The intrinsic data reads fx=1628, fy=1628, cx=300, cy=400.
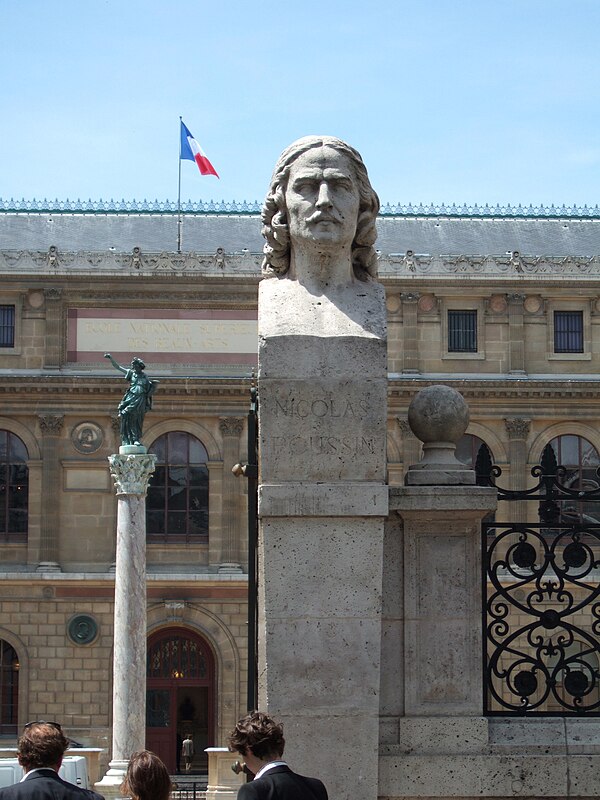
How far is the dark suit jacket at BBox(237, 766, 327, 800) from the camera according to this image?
214 inches

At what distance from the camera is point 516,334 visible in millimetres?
45688

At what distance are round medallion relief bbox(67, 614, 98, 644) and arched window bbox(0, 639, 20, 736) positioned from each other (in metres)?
1.71

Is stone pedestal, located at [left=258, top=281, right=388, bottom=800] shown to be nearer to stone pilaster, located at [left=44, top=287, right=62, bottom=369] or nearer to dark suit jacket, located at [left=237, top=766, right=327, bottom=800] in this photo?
dark suit jacket, located at [left=237, top=766, right=327, bottom=800]

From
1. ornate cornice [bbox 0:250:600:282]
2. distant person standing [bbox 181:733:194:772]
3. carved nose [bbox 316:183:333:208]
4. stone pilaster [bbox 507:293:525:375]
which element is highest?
ornate cornice [bbox 0:250:600:282]

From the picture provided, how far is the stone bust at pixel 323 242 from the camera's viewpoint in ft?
21.8

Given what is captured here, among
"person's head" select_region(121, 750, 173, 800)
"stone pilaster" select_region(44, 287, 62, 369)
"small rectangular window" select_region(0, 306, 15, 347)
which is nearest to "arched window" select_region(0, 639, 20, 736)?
"stone pilaster" select_region(44, 287, 62, 369)

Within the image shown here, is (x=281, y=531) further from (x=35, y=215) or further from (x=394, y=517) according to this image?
(x=35, y=215)

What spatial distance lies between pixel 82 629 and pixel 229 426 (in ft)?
22.3

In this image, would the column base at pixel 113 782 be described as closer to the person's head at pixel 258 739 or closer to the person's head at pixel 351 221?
the person's head at pixel 351 221

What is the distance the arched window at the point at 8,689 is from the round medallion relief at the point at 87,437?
18.6 feet

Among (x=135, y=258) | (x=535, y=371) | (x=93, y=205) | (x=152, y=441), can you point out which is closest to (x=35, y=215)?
(x=93, y=205)

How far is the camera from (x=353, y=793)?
254 inches

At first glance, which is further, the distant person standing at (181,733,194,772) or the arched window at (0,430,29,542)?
the arched window at (0,430,29,542)

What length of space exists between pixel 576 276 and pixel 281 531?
39.8m
